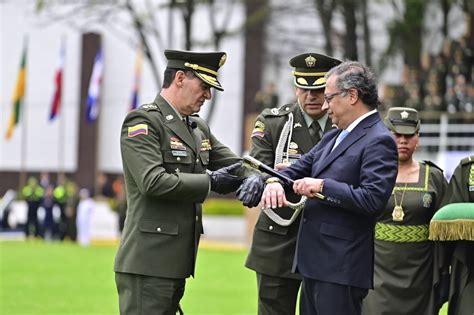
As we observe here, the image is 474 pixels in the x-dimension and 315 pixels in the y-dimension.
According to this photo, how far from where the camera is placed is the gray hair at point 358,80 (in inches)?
238

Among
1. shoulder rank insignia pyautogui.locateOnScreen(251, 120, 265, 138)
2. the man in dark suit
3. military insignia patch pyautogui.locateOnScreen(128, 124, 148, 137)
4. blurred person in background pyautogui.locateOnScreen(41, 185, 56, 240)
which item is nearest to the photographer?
the man in dark suit

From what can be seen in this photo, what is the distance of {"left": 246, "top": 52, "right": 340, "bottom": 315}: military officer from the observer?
23.8 feet

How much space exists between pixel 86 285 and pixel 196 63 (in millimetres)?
10052

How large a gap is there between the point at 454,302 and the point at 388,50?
77.5 ft

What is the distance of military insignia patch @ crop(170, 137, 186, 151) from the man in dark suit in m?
0.69

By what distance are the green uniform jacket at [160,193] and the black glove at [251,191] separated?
307 mm

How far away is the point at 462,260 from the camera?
7773 millimetres

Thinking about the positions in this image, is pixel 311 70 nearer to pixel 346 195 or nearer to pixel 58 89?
pixel 346 195

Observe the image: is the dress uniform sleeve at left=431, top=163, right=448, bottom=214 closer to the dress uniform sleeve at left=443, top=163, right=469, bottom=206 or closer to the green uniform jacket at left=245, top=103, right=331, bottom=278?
the dress uniform sleeve at left=443, top=163, right=469, bottom=206

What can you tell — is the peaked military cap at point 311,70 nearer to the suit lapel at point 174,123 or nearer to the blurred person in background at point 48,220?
the suit lapel at point 174,123

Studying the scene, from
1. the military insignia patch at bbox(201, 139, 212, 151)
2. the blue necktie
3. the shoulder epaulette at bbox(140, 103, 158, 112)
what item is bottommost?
the military insignia patch at bbox(201, 139, 212, 151)

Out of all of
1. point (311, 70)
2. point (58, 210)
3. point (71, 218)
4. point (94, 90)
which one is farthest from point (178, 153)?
point (94, 90)

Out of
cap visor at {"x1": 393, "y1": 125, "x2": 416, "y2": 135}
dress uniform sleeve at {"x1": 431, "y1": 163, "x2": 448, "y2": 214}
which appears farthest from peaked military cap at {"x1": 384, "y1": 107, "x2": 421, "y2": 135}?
dress uniform sleeve at {"x1": 431, "y1": 163, "x2": 448, "y2": 214}

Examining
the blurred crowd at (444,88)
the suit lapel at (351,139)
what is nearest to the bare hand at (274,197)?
the suit lapel at (351,139)
